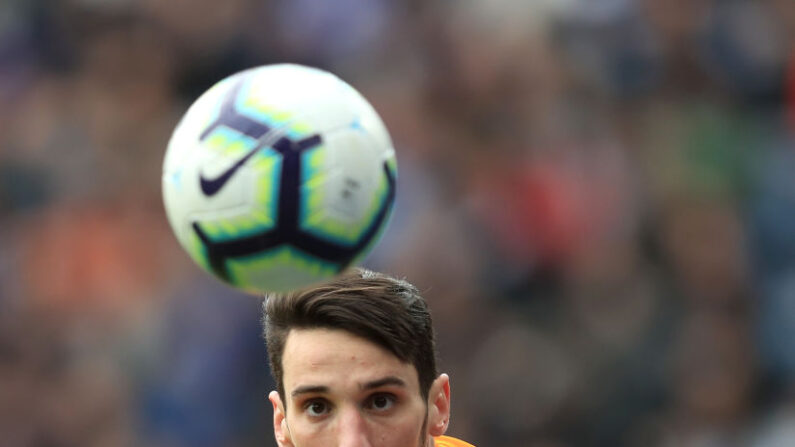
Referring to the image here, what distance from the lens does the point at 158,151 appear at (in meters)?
9.38

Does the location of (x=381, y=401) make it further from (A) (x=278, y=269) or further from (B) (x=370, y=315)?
(A) (x=278, y=269)

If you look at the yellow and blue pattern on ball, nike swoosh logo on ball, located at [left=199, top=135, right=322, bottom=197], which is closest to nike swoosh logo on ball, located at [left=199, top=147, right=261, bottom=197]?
nike swoosh logo on ball, located at [left=199, top=135, right=322, bottom=197]

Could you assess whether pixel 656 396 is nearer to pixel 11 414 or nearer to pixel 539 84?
pixel 539 84

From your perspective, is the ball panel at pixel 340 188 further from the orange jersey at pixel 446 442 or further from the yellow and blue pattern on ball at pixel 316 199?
the orange jersey at pixel 446 442

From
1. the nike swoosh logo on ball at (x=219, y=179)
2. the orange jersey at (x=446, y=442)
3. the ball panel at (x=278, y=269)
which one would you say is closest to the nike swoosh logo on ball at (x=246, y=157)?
the nike swoosh logo on ball at (x=219, y=179)

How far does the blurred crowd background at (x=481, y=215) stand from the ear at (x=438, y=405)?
11.5ft

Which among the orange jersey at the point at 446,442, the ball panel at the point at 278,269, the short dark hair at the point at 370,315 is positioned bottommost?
the orange jersey at the point at 446,442

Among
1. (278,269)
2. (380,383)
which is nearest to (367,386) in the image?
(380,383)

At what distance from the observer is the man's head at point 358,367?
4.66 m

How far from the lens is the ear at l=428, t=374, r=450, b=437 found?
4.91m

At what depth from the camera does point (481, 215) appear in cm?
888

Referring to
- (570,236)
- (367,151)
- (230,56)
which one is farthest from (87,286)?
(367,151)

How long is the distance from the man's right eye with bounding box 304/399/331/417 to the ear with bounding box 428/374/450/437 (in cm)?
42

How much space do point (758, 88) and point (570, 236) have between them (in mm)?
1914
